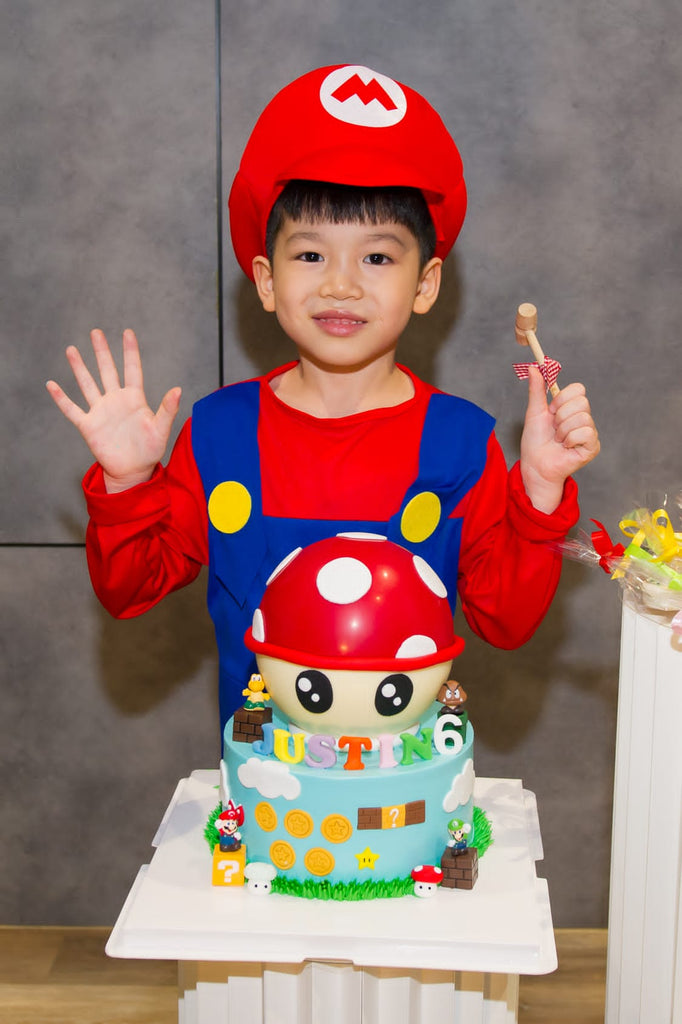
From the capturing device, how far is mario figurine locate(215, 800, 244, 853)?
121 cm

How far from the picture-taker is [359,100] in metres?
1.40

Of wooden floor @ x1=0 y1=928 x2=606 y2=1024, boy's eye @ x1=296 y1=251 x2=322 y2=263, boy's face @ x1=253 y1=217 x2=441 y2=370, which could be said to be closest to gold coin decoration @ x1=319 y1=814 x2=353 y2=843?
boy's face @ x1=253 y1=217 x2=441 y2=370

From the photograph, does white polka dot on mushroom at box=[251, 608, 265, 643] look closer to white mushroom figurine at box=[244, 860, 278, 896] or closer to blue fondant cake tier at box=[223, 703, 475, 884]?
blue fondant cake tier at box=[223, 703, 475, 884]

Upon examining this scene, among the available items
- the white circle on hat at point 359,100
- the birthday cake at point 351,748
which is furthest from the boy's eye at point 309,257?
the birthday cake at point 351,748

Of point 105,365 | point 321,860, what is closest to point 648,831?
point 321,860

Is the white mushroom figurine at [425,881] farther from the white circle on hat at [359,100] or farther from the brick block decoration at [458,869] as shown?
the white circle on hat at [359,100]

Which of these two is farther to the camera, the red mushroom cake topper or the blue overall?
the blue overall

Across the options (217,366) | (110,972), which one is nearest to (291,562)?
(217,366)

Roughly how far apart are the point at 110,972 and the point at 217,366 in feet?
3.89

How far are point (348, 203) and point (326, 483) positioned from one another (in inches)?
14.4

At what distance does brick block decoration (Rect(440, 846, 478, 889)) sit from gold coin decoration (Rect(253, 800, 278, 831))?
18 centimetres

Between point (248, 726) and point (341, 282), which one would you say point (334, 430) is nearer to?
point (341, 282)

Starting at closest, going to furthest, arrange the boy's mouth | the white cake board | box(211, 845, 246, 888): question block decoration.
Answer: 1. the white cake board
2. box(211, 845, 246, 888): question block decoration
3. the boy's mouth

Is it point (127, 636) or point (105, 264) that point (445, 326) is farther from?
point (127, 636)
